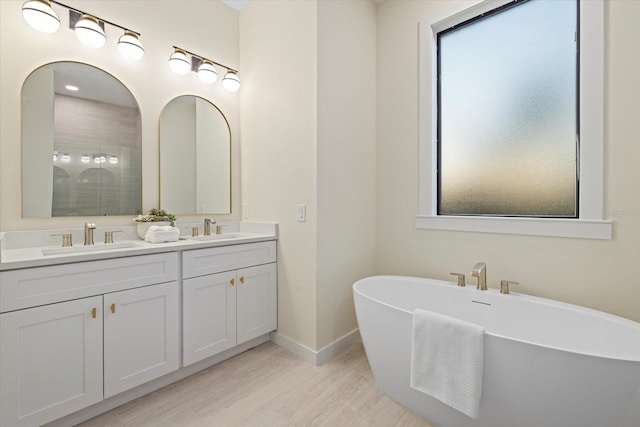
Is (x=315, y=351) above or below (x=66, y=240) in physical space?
below

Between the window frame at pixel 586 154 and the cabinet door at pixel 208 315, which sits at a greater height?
the window frame at pixel 586 154

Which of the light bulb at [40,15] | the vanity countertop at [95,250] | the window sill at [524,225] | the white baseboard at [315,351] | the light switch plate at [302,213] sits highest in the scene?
the light bulb at [40,15]

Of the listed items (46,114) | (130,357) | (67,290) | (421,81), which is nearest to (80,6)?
(46,114)

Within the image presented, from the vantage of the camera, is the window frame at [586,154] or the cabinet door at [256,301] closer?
the window frame at [586,154]

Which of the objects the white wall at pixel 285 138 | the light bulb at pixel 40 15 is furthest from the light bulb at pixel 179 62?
the light bulb at pixel 40 15

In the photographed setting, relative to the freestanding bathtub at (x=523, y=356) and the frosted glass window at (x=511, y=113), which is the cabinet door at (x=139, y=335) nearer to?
the freestanding bathtub at (x=523, y=356)

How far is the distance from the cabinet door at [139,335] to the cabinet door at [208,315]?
67 millimetres

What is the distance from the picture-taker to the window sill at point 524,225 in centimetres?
154

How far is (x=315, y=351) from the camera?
206 cm

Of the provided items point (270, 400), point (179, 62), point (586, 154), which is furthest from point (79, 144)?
point (586, 154)

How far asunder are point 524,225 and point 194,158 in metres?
2.51

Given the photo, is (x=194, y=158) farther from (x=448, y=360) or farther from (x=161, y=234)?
(x=448, y=360)

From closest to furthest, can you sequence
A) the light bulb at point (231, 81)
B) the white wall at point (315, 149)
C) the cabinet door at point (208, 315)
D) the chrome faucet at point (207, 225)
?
the cabinet door at point (208, 315) → the white wall at point (315, 149) → the chrome faucet at point (207, 225) → the light bulb at point (231, 81)

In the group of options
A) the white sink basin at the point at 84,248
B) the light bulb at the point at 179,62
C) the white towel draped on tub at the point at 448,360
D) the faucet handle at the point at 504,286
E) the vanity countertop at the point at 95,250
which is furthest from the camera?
the light bulb at the point at 179,62
